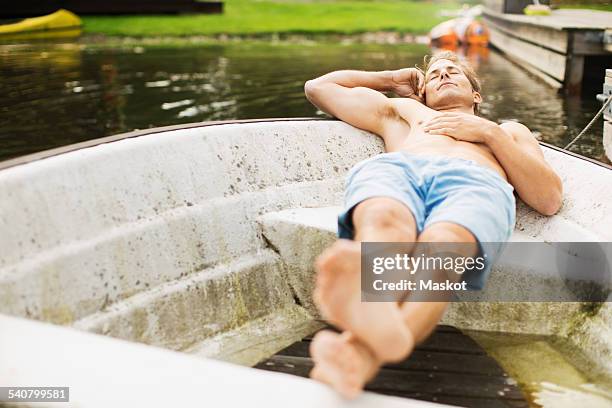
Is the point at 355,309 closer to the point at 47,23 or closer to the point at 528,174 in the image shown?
the point at 528,174

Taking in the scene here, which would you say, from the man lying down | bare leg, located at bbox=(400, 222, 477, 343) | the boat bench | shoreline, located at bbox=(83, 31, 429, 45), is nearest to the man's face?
the man lying down

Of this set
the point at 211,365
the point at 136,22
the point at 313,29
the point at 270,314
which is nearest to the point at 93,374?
the point at 211,365

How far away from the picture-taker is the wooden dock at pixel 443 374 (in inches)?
77.3

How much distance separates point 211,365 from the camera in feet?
4.23

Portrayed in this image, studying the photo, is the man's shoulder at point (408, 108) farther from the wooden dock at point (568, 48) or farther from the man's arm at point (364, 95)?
the wooden dock at point (568, 48)

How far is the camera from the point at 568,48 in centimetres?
812

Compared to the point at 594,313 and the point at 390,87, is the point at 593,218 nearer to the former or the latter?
the point at 594,313

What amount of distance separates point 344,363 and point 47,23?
19.7m

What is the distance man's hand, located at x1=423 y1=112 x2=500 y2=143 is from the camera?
7.85 feet

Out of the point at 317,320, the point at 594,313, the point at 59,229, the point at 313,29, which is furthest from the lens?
the point at 313,29

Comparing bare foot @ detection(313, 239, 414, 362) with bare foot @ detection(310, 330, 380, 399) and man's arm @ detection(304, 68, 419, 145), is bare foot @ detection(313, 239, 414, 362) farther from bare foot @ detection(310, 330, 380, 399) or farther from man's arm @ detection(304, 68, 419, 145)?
man's arm @ detection(304, 68, 419, 145)

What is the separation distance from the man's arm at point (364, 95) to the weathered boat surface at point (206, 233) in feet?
0.20

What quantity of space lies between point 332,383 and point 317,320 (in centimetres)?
131

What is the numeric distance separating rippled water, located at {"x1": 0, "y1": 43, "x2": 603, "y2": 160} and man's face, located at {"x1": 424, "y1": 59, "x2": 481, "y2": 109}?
8.99ft
